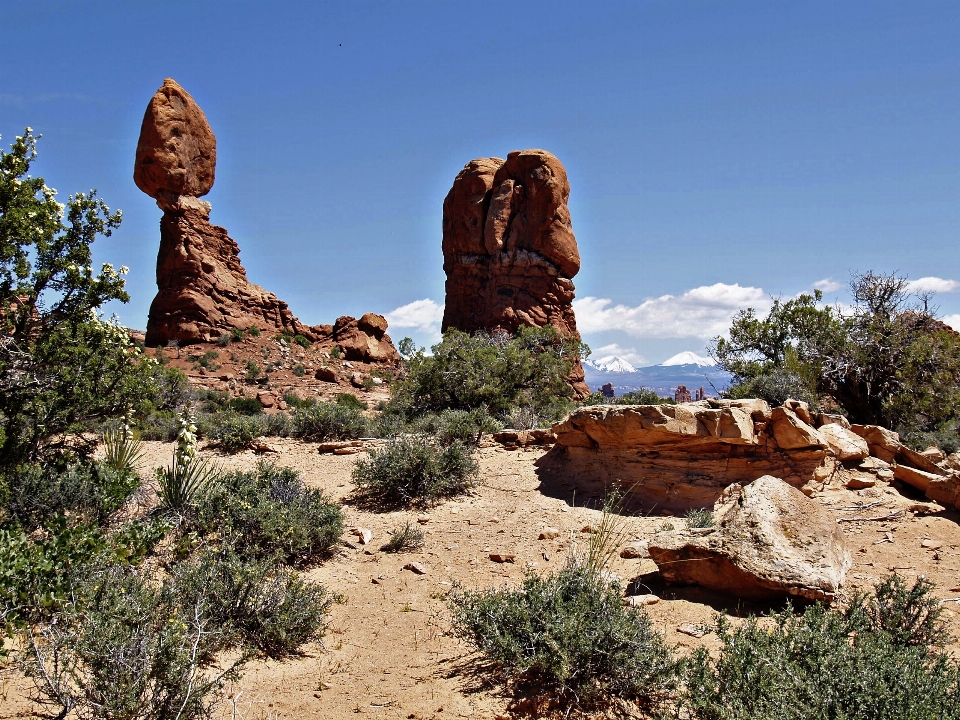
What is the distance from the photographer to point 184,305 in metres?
33.1

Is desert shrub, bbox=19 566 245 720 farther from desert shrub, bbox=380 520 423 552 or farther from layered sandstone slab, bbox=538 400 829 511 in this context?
layered sandstone slab, bbox=538 400 829 511

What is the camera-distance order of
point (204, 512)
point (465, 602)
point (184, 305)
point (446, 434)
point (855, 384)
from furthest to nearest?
point (184, 305), point (855, 384), point (446, 434), point (204, 512), point (465, 602)

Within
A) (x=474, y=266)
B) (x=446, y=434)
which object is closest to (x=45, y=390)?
(x=446, y=434)

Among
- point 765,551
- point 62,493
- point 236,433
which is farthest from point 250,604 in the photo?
point 236,433

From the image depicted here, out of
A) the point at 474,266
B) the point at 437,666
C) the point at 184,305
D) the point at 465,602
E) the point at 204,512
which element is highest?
the point at 474,266

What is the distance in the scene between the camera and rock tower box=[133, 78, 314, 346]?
1292 inches

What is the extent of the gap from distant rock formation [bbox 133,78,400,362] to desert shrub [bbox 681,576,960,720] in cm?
3334

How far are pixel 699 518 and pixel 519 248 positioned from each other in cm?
3210

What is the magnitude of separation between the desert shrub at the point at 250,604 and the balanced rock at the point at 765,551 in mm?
3049

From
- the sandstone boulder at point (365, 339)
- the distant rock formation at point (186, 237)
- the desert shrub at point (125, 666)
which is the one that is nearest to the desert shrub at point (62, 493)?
the desert shrub at point (125, 666)

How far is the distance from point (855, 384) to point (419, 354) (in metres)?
10.8

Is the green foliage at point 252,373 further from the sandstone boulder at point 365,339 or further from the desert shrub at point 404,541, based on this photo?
the desert shrub at point 404,541

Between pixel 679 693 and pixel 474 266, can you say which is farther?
pixel 474 266

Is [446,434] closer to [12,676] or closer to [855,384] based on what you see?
[12,676]
